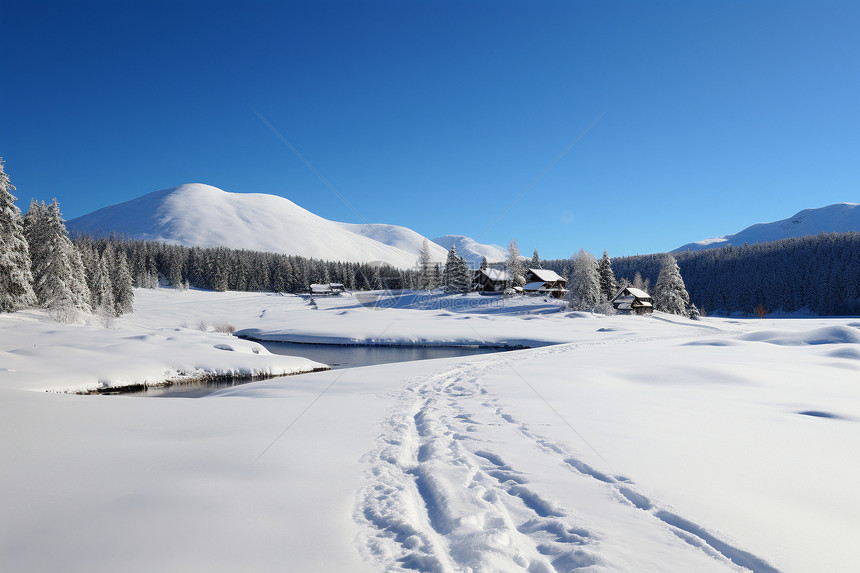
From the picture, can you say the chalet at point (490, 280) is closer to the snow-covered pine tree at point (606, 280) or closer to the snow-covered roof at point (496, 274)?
A: the snow-covered roof at point (496, 274)

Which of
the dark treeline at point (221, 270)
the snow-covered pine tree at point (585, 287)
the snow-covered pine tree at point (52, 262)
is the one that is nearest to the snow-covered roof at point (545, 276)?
the snow-covered pine tree at point (585, 287)

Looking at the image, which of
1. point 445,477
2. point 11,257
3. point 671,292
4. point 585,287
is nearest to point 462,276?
point 585,287

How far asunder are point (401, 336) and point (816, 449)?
39.6 metres

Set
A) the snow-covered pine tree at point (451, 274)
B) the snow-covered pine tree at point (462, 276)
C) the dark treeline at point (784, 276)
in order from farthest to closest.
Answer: the dark treeline at point (784, 276), the snow-covered pine tree at point (462, 276), the snow-covered pine tree at point (451, 274)

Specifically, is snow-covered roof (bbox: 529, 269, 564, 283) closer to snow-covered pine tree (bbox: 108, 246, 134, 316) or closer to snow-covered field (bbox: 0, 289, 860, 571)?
snow-covered field (bbox: 0, 289, 860, 571)

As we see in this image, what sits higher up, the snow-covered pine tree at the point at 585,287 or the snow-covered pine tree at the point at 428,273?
the snow-covered pine tree at the point at 428,273

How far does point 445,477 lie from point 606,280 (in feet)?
224

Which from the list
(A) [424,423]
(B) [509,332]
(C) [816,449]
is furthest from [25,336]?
(B) [509,332]

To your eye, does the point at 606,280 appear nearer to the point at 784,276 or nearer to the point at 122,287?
the point at 784,276

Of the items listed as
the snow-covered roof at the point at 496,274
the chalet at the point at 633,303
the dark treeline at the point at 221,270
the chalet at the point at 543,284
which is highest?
the dark treeline at the point at 221,270

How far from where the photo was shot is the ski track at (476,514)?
4105 mm

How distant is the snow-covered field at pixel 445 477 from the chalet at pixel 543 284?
60.8 m

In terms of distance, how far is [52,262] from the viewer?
3716cm

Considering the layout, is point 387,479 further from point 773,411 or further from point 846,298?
point 846,298
